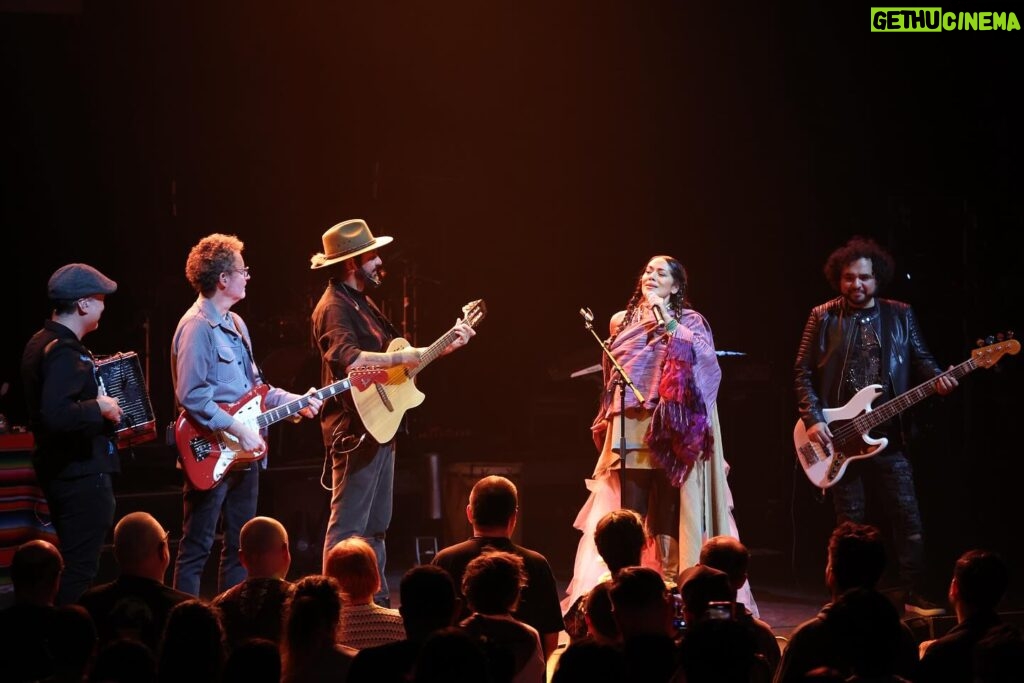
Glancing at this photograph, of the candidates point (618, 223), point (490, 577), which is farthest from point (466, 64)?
point (490, 577)

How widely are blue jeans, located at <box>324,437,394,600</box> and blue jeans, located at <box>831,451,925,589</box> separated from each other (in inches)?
112

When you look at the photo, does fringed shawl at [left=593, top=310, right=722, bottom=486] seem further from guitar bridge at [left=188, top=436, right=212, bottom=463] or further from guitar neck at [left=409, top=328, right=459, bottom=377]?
guitar bridge at [left=188, top=436, right=212, bottom=463]

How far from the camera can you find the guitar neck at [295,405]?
6.59 meters

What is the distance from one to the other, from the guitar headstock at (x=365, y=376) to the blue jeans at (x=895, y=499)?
2961 millimetres

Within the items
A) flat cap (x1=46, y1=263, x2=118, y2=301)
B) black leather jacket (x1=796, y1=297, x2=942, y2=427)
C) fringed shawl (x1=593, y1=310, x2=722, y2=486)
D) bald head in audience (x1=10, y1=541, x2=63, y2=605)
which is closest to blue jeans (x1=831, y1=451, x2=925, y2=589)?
black leather jacket (x1=796, y1=297, x2=942, y2=427)

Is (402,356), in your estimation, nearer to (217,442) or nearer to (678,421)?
(217,442)

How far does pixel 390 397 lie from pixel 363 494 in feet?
1.85

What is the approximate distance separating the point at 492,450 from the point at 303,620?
8.09 metres

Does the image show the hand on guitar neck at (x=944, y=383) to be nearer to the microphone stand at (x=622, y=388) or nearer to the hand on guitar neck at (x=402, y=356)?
the microphone stand at (x=622, y=388)

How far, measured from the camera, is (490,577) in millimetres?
3938

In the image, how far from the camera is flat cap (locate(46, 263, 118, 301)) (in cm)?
637

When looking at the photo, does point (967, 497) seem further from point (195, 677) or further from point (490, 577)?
point (195, 677)

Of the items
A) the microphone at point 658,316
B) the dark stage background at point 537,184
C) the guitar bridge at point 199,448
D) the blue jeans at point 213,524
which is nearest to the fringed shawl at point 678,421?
the microphone at point 658,316

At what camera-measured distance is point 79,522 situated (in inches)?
243
